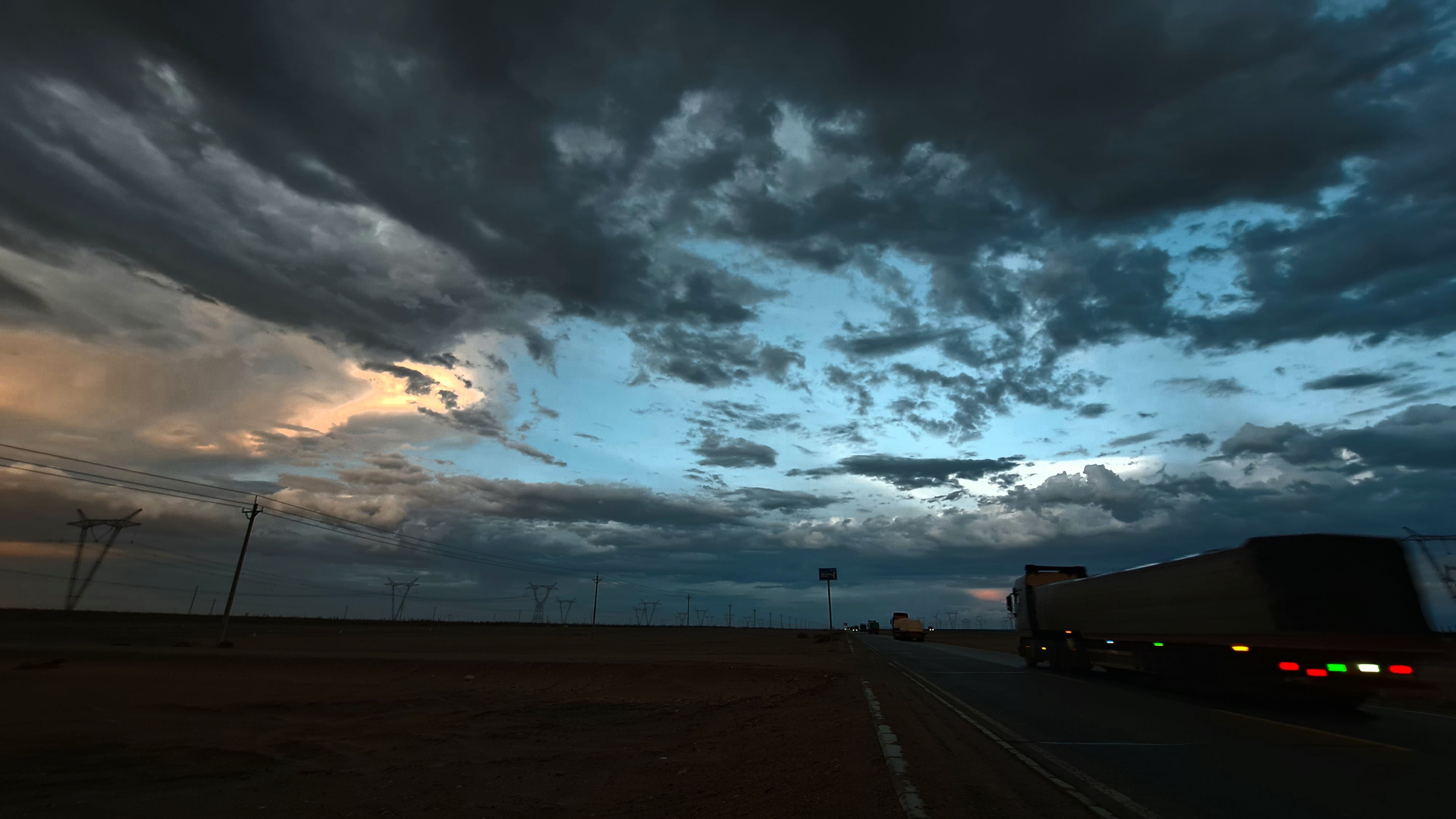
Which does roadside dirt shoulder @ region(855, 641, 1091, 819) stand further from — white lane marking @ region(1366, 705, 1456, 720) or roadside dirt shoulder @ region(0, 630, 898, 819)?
white lane marking @ region(1366, 705, 1456, 720)

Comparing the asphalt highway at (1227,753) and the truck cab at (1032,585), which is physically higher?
the truck cab at (1032,585)

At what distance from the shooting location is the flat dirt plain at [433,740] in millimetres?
9117

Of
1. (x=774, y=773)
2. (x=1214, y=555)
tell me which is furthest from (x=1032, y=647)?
(x=774, y=773)

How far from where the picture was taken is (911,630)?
94.1m

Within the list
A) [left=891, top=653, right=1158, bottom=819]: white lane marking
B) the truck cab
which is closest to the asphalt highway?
[left=891, top=653, right=1158, bottom=819]: white lane marking

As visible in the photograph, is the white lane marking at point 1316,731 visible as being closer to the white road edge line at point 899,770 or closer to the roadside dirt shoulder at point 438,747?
the white road edge line at point 899,770

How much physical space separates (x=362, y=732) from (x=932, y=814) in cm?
1319

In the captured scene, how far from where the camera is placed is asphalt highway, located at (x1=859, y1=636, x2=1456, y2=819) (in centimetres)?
808

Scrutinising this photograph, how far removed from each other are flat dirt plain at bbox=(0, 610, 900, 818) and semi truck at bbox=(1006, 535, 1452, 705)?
9.92 m

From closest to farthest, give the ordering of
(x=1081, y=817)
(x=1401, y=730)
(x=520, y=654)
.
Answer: (x=1081, y=817) → (x=1401, y=730) → (x=520, y=654)

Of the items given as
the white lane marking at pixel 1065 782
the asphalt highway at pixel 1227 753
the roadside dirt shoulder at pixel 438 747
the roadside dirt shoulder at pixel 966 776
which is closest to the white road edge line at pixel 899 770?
the roadside dirt shoulder at pixel 966 776

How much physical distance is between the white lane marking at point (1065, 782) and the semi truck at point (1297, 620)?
8.00 meters

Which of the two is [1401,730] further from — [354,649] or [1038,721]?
[354,649]

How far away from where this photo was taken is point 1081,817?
24.2 ft
